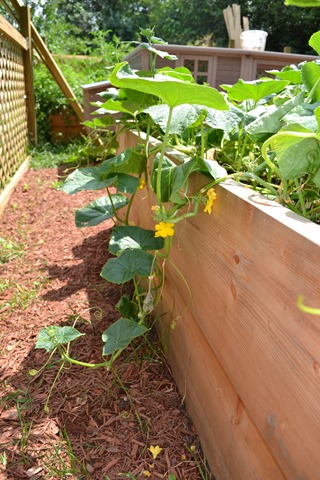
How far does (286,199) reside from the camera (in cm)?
74

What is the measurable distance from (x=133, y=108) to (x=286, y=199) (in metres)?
0.60

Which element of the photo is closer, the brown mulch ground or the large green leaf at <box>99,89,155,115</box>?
the brown mulch ground

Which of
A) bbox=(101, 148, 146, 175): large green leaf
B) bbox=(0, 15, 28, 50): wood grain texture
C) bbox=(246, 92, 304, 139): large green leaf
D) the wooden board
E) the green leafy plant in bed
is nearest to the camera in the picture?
the green leafy plant in bed

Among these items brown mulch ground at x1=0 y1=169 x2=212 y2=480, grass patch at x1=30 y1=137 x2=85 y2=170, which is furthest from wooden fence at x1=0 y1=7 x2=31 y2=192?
brown mulch ground at x1=0 y1=169 x2=212 y2=480

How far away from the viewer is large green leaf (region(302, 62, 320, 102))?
0.81 meters

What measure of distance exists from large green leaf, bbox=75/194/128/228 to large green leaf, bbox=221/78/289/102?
52 cm

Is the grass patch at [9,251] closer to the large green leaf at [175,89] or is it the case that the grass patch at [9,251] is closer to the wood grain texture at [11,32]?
the large green leaf at [175,89]

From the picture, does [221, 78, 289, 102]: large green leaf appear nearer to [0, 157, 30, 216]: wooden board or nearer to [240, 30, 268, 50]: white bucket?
[0, 157, 30, 216]: wooden board

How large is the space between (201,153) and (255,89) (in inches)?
8.3

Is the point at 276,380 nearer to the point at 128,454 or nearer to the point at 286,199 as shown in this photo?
the point at 286,199

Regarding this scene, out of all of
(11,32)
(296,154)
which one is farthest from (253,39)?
(296,154)

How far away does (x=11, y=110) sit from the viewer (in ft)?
12.2

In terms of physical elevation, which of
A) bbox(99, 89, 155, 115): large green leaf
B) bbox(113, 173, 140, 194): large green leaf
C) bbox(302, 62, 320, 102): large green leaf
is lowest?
bbox(113, 173, 140, 194): large green leaf

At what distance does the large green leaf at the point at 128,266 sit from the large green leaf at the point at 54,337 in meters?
0.17
